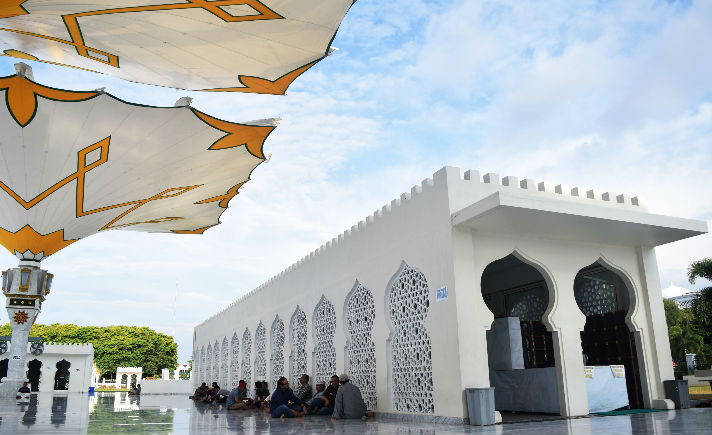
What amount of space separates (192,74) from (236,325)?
1329 centimetres

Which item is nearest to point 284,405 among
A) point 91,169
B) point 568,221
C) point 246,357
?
point 91,169

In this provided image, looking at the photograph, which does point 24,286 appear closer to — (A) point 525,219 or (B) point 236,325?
(B) point 236,325

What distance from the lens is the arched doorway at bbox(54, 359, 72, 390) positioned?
3052cm

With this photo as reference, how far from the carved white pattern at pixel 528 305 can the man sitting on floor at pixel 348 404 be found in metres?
4.62

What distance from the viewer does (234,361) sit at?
20469mm

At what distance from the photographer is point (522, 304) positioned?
1244cm

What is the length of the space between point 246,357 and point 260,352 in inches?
72.9

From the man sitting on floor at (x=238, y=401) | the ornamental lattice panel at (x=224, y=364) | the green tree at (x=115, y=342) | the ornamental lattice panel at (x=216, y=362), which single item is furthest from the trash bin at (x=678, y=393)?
the green tree at (x=115, y=342)

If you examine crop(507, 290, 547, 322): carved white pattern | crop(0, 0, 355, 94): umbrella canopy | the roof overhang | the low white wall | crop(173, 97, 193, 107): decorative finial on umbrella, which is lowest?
the low white wall

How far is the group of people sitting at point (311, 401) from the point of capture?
30.3ft

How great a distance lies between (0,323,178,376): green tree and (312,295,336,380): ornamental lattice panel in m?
40.6

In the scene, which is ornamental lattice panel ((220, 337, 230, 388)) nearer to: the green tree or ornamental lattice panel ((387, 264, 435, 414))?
ornamental lattice panel ((387, 264, 435, 414))

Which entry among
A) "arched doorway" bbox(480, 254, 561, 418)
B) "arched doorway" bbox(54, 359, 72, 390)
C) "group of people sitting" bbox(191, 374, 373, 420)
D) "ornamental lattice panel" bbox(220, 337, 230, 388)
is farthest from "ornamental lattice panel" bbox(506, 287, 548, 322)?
"arched doorway" bbox(54, 359, 72, 390)

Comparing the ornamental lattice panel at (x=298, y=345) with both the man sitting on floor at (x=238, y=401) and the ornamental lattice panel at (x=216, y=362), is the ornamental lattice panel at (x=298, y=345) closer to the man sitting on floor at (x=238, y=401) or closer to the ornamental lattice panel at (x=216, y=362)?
the man sitting on floor at (x=238, y=401)
